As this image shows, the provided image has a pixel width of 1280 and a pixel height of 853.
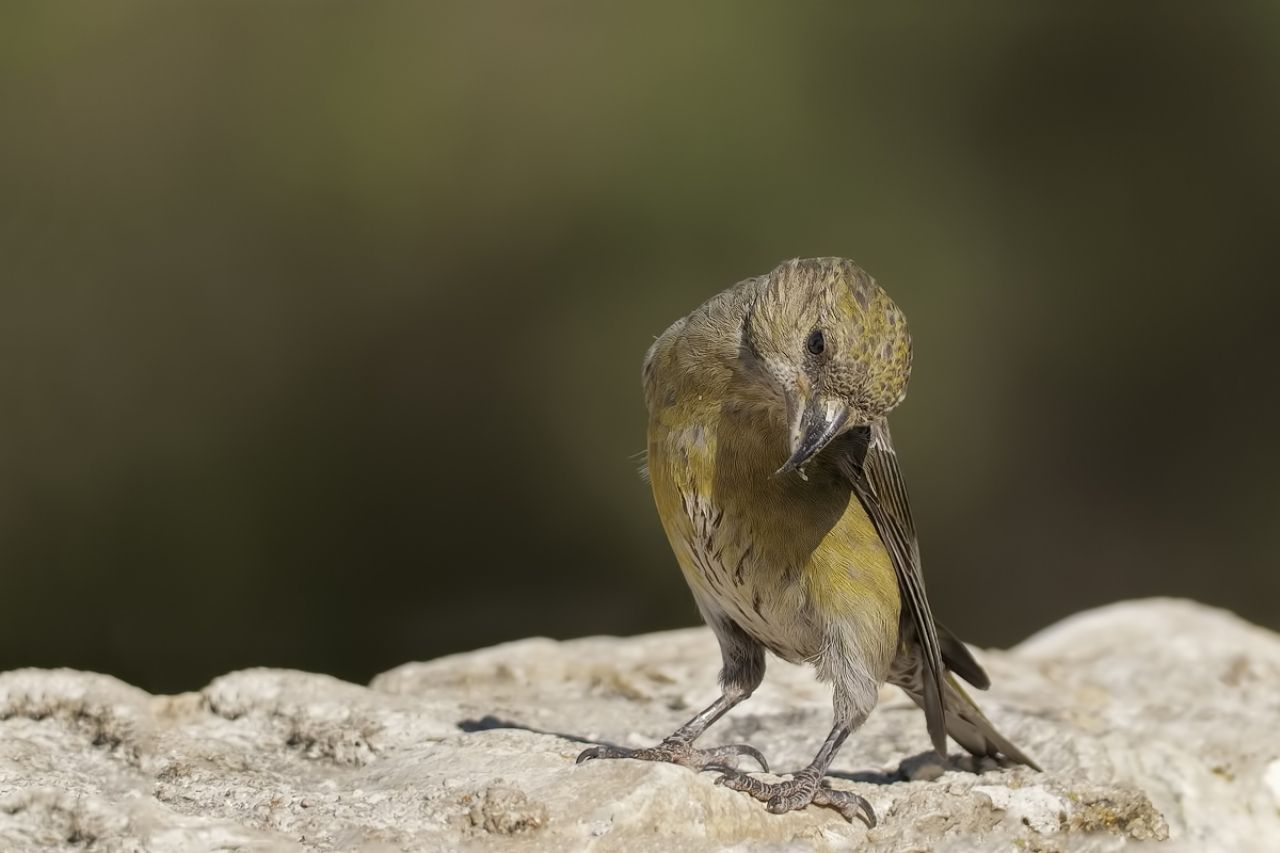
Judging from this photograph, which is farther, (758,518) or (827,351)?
(758,518)

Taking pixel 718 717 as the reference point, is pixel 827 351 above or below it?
above

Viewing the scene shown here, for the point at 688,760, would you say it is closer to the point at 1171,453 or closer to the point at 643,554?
the point at 643,554

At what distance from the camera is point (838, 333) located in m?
4.64

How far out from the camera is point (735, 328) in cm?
503

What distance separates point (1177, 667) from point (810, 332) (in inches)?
121

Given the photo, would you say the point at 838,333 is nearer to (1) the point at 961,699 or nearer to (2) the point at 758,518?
(2) the point at 758,518

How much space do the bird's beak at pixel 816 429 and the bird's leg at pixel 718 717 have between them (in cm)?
100

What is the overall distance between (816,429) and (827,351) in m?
0.22

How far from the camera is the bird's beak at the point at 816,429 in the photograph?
4.56 m

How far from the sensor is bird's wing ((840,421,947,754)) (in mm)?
5090

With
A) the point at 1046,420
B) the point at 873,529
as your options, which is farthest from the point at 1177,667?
the point at 1046,420

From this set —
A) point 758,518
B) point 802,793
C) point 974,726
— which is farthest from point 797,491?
point 974,726

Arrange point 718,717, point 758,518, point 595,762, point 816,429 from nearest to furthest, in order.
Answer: point 816,429 → point 595,762 → point 758,518 → point 718,717

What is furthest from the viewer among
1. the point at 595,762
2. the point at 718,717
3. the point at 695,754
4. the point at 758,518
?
the point at 718,717
